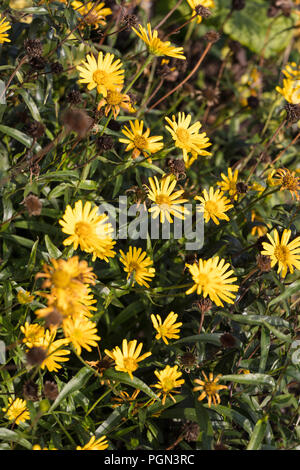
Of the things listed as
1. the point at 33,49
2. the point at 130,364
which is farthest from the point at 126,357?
the point at 33,49

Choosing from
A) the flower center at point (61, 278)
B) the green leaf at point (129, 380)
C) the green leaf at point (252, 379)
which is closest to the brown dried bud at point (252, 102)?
the green leaf at point (252, 379)

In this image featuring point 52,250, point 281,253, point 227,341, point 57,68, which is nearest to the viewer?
point 227,341

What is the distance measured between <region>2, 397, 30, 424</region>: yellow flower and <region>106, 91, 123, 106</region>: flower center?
996 millimetres

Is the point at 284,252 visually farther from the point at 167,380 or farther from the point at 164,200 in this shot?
the point at 167,380

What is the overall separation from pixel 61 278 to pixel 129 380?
49 centimetres

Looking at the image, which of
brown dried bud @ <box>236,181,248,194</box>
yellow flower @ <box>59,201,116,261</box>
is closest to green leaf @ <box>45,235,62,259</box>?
yellow flower @ <box>59,201,116,261</box>

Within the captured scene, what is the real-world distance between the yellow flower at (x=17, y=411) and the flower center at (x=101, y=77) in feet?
3.51

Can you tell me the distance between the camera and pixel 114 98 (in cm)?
169

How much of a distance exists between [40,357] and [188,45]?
2.51m

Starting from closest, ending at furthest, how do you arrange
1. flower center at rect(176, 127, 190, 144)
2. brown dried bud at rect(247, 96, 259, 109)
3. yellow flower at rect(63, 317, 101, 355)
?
yellow flower at rect(63, 317, 101, 355), flower center at rect(176, 127, 190, 144), brown dried bud at rect(247, 96, 259, 109)

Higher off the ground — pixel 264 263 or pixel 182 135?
pixel 182 135

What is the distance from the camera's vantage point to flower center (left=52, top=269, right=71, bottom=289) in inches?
49.2

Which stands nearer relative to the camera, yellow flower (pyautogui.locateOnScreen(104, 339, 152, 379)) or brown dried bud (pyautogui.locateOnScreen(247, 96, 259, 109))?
yellow flower (pyautogui.locateOnScreen(104, 339, 152, 379))

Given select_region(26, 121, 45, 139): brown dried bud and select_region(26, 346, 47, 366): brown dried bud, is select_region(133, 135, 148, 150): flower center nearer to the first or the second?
select_region(26, 121, 45, 139): brown dried bud
